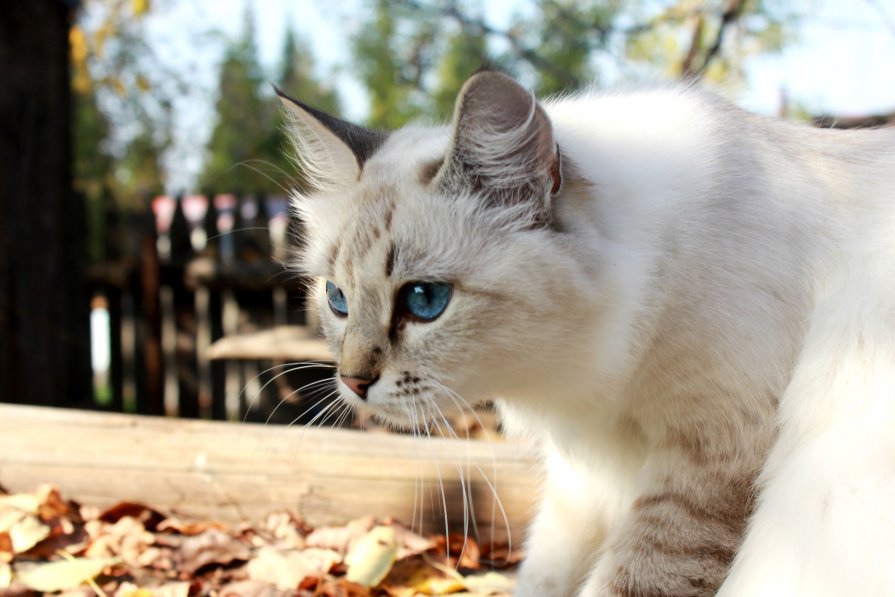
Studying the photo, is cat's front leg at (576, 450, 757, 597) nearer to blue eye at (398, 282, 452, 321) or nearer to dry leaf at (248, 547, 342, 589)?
blue eye at (398, 282, 452, 321)

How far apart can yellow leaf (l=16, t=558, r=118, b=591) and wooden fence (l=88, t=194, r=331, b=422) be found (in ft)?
13.0

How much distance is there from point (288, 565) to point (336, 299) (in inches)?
27.8

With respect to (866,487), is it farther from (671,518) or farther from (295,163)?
(295,163)

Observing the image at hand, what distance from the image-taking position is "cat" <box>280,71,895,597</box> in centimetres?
146

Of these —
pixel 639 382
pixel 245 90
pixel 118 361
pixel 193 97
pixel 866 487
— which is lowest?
pixel 118 361

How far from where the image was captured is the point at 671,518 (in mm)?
1502

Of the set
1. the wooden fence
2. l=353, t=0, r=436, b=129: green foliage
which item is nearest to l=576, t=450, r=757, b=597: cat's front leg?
the wooden fence

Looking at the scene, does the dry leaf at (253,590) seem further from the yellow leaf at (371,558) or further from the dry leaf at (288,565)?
the yellow leaf at (371,558)

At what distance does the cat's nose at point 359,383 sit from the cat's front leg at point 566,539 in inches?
23.6

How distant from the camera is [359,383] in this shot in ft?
5.44

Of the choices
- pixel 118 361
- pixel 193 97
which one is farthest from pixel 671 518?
pixel 193 97

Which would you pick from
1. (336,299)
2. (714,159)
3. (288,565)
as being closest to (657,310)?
(714,159)

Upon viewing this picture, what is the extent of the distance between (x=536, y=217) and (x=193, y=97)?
55.2 ft

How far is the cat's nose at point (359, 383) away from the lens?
1.65 m
